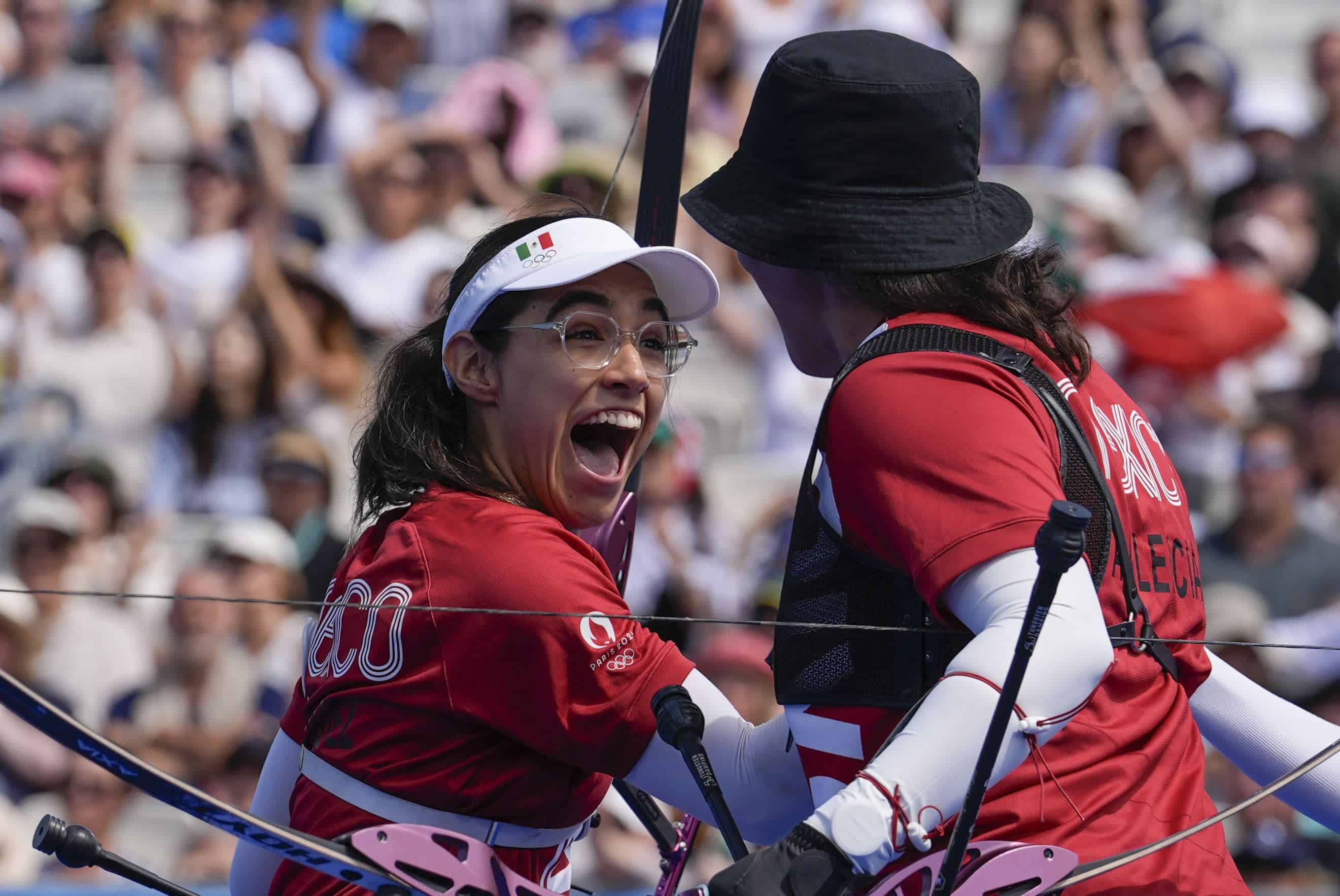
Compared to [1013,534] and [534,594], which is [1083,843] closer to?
[1013,534]

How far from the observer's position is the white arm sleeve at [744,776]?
239cm

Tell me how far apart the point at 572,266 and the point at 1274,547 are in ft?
11.0

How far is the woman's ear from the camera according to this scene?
8.65ft

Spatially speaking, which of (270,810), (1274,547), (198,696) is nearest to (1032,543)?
(270,810)

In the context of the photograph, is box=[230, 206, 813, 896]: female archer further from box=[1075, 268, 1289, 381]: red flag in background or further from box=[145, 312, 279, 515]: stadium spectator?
box=[145, 312, 279, 515]: stadium spectator

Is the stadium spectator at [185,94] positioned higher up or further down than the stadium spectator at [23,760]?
higher up

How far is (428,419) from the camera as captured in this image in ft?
8.87

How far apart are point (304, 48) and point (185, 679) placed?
303 centimetres

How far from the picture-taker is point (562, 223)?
8.51 ft

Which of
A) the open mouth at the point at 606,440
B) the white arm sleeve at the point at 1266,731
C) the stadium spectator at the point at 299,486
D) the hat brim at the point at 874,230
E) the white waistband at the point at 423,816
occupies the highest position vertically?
the hat brim at the point at 874,230

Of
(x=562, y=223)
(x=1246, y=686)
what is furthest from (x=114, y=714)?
(x=1246, y=686)

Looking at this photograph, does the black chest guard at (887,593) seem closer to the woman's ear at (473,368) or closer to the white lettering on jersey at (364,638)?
the white lettering on jersey at (364,638)

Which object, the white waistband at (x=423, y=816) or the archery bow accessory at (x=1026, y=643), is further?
the white waistband at (x=423, y=816)

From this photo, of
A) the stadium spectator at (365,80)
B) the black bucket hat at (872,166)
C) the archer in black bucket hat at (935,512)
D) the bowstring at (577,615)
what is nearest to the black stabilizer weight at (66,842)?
the bowstring at (577,615)
